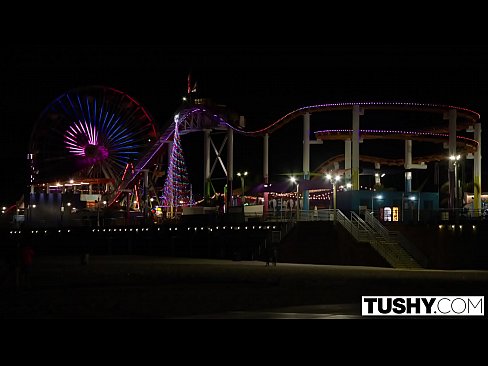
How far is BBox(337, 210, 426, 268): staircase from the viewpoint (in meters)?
35.9

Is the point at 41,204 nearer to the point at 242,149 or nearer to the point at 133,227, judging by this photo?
the point at 133,227

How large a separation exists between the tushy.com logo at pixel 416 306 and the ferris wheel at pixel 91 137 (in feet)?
200

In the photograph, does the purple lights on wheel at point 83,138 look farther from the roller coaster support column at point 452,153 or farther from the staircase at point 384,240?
the staircase at point 384,240

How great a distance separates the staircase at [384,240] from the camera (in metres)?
35.9

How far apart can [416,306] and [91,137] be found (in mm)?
65460

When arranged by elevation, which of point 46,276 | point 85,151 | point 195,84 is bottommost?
point 46,276

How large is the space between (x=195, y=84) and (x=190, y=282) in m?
46.1

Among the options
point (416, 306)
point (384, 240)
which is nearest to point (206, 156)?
point (384, 240)

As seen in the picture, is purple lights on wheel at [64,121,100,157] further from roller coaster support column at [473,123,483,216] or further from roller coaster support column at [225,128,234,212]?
roller coaster support column at [473,123,483,216]

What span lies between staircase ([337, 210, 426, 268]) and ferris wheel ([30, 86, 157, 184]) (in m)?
38.7

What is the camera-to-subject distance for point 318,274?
95.5 ft

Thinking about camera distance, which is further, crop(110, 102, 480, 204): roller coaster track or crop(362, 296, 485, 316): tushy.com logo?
crop(110, 102, 480, 204): roller coaster track

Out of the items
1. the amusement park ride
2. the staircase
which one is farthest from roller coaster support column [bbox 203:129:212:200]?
the staircase

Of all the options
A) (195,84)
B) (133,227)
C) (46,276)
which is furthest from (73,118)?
(46,276)
